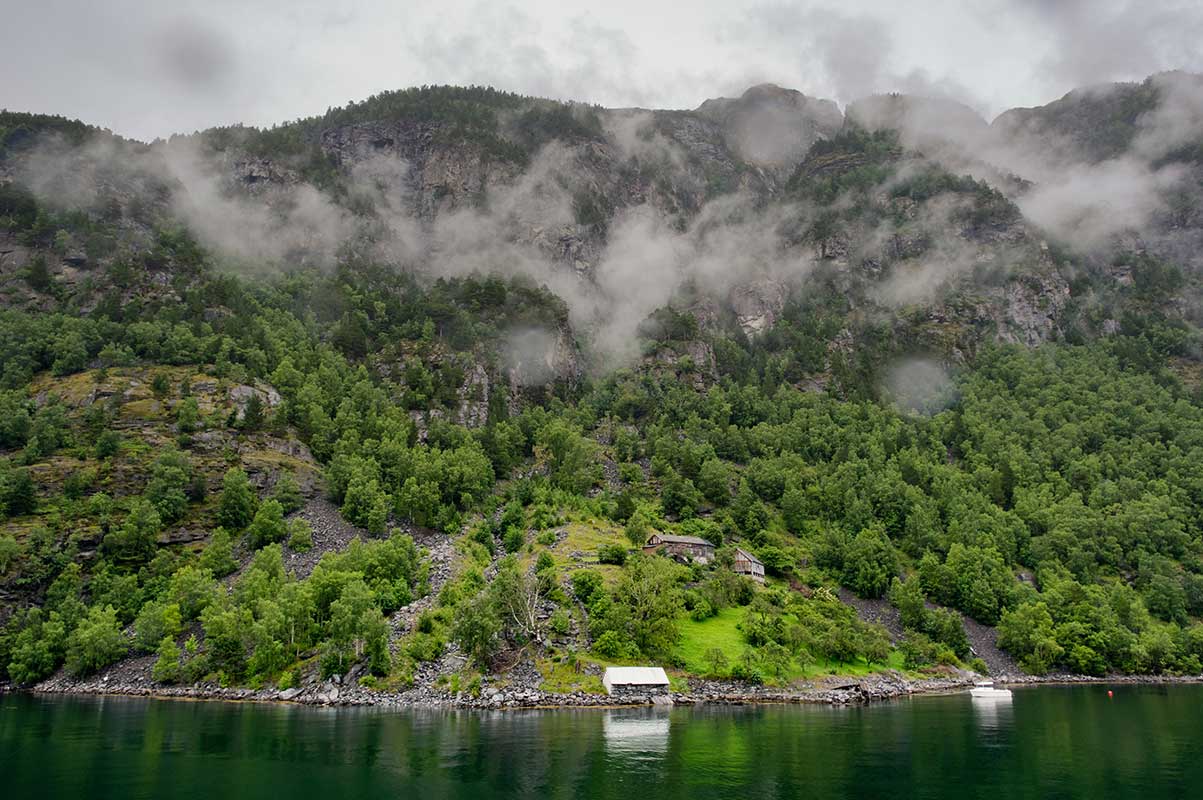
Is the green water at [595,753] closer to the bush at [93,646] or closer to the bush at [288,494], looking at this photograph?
the bush at [93,646]

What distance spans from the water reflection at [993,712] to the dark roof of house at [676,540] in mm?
50349

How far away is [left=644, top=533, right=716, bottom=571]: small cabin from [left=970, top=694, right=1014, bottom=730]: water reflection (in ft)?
158

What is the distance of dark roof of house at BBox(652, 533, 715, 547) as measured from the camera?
419 feet

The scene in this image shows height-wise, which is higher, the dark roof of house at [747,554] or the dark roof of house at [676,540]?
the dark roof of house at [676,540]

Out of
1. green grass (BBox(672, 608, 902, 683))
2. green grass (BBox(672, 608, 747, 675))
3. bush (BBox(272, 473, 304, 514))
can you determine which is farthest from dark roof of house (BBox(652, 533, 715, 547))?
bush (BBox(272, 473, 304, 514))

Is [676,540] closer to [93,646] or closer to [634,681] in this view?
[634,681]

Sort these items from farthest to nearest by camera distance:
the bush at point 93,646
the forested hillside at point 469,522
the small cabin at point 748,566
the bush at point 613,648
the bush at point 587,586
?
1. the small cabin at point 748,566
2. the bush at point 587,586
3. the bush at point 93,646
4. the forested hillside at point 469,522
5. the bush at point 613,648

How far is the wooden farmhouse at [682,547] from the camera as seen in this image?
126 meters

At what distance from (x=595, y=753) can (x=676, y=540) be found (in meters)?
77.2

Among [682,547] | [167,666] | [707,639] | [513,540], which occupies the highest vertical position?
[513,540]

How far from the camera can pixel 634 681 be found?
80.6 metres

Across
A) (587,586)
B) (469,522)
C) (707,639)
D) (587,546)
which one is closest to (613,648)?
(587,586)

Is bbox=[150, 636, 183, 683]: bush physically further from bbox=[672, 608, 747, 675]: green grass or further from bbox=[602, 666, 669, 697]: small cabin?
bbox=[672, 608, 747, 675]: green grass

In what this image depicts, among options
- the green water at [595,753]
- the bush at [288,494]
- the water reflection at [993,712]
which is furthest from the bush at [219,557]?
the water reflection at [993,712]
